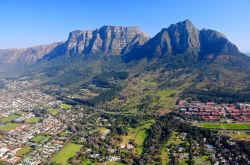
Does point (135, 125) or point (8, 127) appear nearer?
point (135, 125)

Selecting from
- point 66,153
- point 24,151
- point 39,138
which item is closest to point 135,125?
point 66,153

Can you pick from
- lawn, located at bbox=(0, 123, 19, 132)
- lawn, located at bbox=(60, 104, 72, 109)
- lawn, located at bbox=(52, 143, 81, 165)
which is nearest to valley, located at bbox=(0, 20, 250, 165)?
lawn, located at bbox=(52, 143, 81, 165)

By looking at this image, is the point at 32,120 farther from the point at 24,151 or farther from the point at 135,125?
the point at 135,125

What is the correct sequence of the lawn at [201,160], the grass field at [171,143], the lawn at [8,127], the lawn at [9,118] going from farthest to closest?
the lawn at [9,118]
the lawn at [8,127]
the grass field at [171,143]
the lawn at [201,160]

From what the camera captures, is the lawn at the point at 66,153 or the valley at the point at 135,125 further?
the valley at the point at 135,125

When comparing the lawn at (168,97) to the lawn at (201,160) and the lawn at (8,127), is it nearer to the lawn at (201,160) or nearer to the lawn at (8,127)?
the lawn at (201,160)

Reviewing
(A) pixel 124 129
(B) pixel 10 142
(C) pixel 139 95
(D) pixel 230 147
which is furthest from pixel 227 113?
(B) pixel 10 142

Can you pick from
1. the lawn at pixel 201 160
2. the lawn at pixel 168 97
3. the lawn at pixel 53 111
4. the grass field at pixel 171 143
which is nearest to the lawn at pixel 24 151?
the grass field at pixel 171 143

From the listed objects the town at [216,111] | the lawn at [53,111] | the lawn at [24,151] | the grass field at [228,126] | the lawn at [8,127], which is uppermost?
the town at [216,111]
